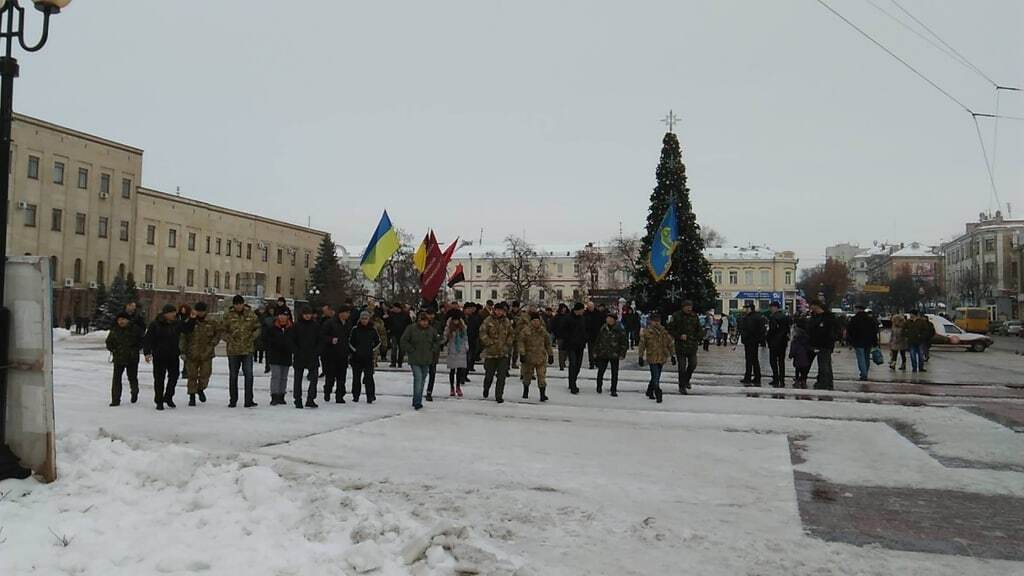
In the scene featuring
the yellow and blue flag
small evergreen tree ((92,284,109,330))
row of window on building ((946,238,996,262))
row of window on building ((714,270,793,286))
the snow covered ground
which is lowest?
the snow covered ground

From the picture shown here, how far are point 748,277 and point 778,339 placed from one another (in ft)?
325

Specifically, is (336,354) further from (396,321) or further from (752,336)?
(752,336)

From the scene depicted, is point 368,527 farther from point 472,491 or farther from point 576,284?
point 576,284

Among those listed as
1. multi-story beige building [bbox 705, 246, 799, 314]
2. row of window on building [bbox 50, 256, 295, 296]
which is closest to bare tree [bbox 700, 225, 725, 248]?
multi-story beige building [bbox 705, 246, 799, 314]

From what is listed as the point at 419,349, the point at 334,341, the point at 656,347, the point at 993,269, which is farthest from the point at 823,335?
the point at 993,269

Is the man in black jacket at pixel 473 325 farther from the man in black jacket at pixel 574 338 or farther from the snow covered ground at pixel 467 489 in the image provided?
the snow covered ground at pixel 467 489

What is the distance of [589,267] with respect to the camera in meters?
101

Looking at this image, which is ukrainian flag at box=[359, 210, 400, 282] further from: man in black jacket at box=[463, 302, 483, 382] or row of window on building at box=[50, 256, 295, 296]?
row of window on building at box=[50, 256, 295, 296]

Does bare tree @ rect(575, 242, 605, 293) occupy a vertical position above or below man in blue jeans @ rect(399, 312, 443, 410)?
above

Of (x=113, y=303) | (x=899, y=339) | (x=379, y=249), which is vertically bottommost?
(x=899, y=339)

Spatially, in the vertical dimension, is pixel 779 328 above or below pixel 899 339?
above

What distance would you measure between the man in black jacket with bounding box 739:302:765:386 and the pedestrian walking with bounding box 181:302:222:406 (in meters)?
11.5

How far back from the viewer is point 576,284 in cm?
12325

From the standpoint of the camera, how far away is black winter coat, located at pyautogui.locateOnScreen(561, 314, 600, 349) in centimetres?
1641
